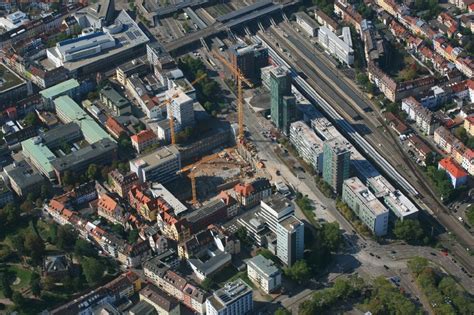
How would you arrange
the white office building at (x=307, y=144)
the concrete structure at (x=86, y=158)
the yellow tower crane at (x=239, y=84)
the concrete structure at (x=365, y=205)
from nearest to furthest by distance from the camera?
the concrete structure at (x=365, y=205), the white office building at (x=307, y=144), the concrete structure at (x=86, y=158), the yellow tower crane at (x=239, y=84)

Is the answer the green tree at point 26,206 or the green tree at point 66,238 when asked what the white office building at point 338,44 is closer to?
the green tree at point 66,238

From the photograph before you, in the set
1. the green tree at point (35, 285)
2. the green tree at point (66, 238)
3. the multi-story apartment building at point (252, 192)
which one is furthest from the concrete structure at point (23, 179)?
the multi-story apartment building at point (252, 192)

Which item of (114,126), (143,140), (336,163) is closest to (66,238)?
(143,140)

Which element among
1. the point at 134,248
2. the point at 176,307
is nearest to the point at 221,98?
the point at 134,248

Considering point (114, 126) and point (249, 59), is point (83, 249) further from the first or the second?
point (249, 59)

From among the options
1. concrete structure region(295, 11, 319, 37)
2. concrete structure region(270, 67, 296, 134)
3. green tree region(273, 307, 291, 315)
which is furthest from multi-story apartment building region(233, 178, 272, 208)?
concrete structure region(295, 11, 319, 37)

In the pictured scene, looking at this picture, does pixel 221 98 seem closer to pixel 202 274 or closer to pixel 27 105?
pixel 27 105
